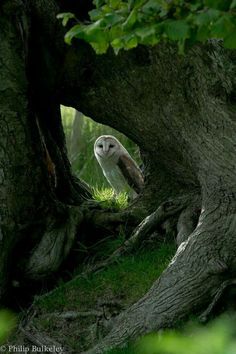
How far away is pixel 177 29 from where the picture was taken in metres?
2.85

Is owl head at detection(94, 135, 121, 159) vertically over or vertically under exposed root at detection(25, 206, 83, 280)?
under

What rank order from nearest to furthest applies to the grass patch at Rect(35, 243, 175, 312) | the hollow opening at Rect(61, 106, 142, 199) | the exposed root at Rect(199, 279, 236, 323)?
the exposed root at Rect(199, 279, 236, 323), the grass patch at Rect(35, 243, 175, 312), the hollow opening at Rect(61, 106, 142, 199)

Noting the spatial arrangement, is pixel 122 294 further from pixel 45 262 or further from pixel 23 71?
pixel 23 71

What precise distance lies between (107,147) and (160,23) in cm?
930

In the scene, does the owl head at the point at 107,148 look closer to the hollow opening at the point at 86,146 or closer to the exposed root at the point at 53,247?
the hollow opening at the point at 86,146

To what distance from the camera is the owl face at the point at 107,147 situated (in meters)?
12.1

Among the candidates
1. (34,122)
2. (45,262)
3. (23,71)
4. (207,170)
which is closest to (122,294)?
(45,262)

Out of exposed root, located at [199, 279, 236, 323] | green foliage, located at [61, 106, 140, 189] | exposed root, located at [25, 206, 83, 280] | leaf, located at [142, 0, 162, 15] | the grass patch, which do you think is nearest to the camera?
leaf, located at [142, 0, 162, 15]

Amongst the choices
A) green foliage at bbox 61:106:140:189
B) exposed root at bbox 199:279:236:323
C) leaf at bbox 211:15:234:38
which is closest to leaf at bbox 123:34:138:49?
leaf at bbox 211:15:234:38

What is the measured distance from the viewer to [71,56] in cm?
586

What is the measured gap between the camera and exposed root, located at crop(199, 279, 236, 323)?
4771 millimetres

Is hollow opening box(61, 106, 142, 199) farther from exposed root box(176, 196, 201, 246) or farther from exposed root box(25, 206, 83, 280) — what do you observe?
exposed root box(176, 196, 201, 246)

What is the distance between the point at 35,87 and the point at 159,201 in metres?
1.51

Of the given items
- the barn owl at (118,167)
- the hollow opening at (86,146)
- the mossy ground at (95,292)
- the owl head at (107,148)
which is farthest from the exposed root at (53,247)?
the hollow opening at (86,146)
